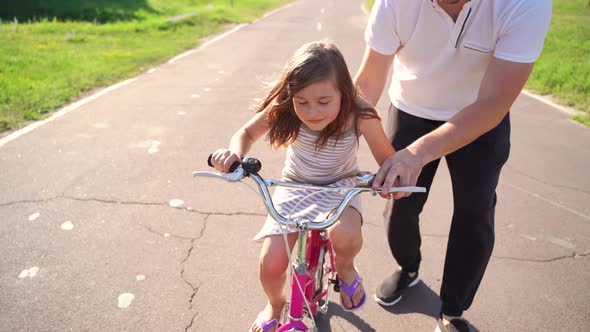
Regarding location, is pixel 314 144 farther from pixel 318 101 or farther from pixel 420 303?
pixel 420 303

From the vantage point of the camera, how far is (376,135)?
6.76 ft

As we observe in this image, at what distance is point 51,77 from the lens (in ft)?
23.4

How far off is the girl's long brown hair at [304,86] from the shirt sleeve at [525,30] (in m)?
0.60

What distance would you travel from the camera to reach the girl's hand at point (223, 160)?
172 cm

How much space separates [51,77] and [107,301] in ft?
18.3

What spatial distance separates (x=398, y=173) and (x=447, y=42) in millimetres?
773

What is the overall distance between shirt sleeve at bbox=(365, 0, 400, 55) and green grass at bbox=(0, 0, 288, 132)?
4.59 metres

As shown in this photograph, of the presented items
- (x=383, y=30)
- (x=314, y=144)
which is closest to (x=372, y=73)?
(x=383, y=30)

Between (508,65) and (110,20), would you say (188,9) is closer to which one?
(110,20)

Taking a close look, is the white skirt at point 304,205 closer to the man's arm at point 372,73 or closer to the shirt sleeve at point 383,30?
the man's arm at point 372,73

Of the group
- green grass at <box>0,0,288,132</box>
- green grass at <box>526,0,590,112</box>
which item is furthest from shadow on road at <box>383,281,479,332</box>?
green grass at <box>526,0,590,112</box>

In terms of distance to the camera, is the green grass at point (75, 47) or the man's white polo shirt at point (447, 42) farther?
the green grass at point (75, 47)

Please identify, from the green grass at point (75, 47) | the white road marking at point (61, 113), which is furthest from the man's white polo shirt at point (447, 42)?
the green grass at point (75, 47)

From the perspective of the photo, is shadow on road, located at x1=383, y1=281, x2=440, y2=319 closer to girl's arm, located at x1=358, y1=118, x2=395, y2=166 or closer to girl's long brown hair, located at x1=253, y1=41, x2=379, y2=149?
girl's arm, located at x1=358, y1=118, x2=395, y2=166
